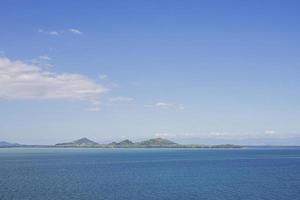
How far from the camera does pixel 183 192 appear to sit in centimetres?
8075

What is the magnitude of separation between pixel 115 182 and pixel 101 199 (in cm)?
2572

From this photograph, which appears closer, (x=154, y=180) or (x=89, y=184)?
(x=89, y=184)

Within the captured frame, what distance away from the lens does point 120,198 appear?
73688 millimetres

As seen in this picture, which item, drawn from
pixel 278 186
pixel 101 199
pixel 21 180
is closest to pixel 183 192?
pixel 101 199

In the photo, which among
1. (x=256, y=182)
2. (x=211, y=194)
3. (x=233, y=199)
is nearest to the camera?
(x=233, y=199)

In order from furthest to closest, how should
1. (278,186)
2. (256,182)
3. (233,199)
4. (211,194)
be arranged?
(256,182)
(278,186)
(211,194)
(233,199)

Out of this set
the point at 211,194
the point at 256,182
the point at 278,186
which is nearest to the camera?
the point at 211,194

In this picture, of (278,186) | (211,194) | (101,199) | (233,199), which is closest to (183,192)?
(211,194)

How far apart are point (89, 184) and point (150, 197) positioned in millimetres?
23953

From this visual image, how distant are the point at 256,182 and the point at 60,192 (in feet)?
156

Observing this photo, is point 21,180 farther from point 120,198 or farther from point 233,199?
point 233,199

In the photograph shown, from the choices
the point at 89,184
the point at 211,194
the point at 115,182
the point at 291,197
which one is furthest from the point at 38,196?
the point at 291,197

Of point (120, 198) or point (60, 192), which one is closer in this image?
point (120, 198)

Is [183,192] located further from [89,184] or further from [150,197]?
[89,184]
